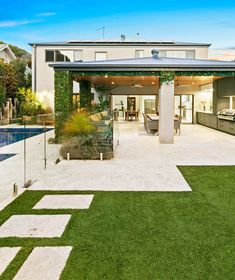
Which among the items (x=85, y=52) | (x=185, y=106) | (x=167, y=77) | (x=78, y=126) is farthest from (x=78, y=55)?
(x=78, y=126)

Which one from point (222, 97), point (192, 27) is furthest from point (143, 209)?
point (192, 27)

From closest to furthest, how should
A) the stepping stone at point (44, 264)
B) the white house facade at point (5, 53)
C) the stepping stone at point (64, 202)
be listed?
the stepping stone at point (44, 264)
the stepping stone at point (64, 202)
the white house facade at point (5, 53)

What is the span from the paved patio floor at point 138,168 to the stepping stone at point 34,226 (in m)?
1.82

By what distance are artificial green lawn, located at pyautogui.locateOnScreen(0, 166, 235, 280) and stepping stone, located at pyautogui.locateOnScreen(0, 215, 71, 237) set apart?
0.14m

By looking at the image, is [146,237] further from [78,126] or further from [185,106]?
[185,106]

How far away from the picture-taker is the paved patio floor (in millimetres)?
6992

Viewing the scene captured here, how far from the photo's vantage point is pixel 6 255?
371 centimetres

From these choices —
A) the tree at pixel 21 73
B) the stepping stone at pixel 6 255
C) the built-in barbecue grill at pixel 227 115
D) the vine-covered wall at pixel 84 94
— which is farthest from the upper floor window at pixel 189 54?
the stepping stone at pixel 6 255

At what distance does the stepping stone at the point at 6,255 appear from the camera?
348cm

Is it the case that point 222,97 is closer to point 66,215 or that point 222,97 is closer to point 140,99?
point 140,99

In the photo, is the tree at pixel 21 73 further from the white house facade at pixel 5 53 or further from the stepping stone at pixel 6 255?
the stepping stone at pixel 6 255

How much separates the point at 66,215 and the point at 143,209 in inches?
49.2

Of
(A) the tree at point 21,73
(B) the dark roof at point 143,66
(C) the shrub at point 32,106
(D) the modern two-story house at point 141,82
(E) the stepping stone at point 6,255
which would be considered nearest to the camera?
(E) the stepping stone at point 6,255

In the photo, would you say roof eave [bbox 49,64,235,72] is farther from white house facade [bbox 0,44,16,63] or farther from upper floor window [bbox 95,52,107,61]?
white house facade [bbox 0,44,16,63]
